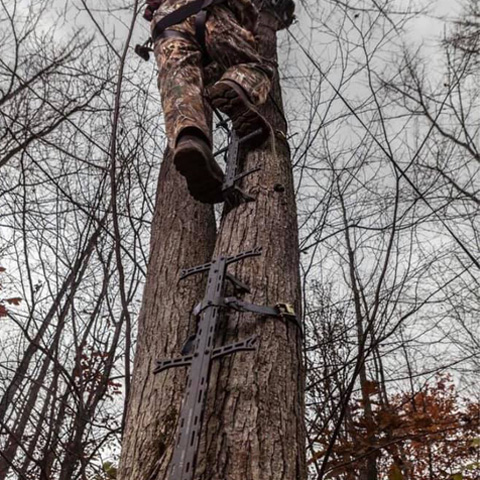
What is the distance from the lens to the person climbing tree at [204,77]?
1960 mm

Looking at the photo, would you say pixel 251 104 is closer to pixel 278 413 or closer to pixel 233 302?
pixel 233 302

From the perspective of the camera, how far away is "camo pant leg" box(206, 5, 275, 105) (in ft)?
7.68

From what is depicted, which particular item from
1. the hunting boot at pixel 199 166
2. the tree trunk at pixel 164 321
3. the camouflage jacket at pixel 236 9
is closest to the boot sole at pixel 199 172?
the hunting boot at pixel 199 166

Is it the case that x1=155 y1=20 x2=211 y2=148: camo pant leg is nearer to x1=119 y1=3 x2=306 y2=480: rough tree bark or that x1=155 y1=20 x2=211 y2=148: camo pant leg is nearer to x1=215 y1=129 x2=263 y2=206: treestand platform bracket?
x1=215 y1=129 x2=263 y2=206: treestand platform bracket

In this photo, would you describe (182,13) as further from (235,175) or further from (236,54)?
(235,175)

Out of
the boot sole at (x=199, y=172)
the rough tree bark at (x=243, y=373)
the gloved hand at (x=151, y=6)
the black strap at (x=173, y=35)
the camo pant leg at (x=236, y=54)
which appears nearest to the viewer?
the rough tree bark at (x=243, y=373)

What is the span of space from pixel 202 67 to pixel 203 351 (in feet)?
5.66

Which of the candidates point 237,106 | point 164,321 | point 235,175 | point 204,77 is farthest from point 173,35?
point 164,321

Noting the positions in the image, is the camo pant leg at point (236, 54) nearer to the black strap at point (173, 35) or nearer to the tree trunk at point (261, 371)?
the black strap at point (173, 35)

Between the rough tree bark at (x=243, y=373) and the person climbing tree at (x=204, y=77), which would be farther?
the person climbing tree at (x=204, y=77)

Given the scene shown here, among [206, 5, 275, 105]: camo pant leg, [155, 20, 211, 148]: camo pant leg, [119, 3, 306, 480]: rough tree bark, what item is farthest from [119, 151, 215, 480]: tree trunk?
[206, 5, 275, 105]: camo pant leg

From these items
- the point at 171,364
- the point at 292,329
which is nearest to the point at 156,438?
the point at 171,364

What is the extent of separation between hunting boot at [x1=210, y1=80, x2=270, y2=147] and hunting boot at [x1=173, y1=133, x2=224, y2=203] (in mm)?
368

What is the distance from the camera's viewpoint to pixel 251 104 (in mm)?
2244
